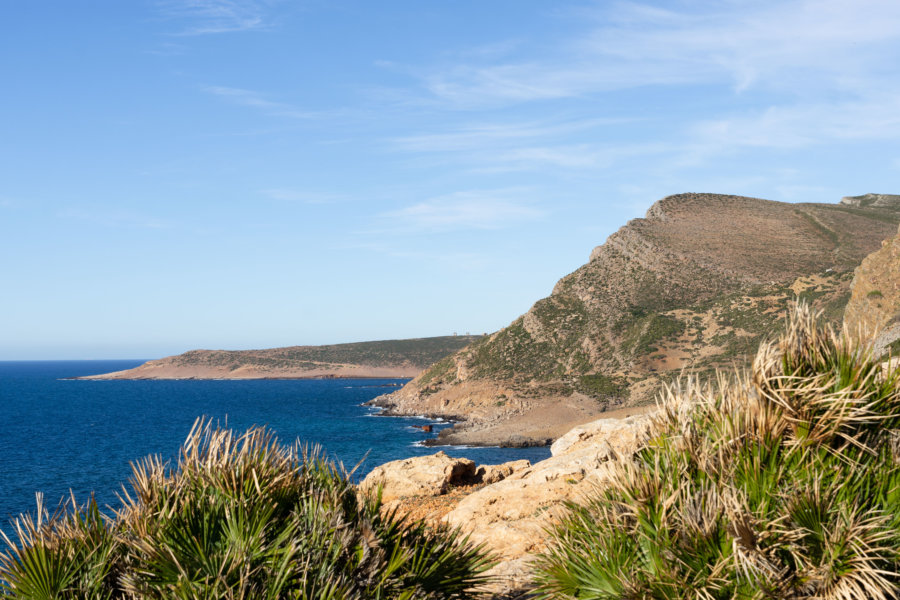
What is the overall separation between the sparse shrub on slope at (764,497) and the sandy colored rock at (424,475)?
37.2ft

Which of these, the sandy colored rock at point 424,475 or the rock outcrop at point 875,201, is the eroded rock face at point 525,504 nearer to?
the sandy colored rock at point 424,475

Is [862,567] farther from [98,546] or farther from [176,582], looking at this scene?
[98,546]

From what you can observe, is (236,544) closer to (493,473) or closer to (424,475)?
(424,475)

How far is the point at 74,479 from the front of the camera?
147 ft

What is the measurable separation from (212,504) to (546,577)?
3108 mm

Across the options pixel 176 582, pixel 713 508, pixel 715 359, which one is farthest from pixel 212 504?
pixel 715 359

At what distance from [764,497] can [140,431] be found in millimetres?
78787

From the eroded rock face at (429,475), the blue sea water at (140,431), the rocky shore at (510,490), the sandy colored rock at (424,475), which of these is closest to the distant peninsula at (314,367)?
the blue sea water at (140,431)

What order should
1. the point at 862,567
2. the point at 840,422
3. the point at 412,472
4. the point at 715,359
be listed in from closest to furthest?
the point at 862,567
the point at 840,422
the point at 412,472
the point at 715,359

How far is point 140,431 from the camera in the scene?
7375 centimetres

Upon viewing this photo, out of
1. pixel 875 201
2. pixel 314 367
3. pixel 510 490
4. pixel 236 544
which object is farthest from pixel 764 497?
pixel 314 367

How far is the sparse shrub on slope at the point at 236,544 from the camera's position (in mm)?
5191

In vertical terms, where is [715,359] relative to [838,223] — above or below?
below

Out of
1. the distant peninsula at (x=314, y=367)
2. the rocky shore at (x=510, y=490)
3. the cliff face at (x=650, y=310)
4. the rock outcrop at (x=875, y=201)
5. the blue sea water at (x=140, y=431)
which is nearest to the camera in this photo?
the rocky shore at (x=510, y=490)
